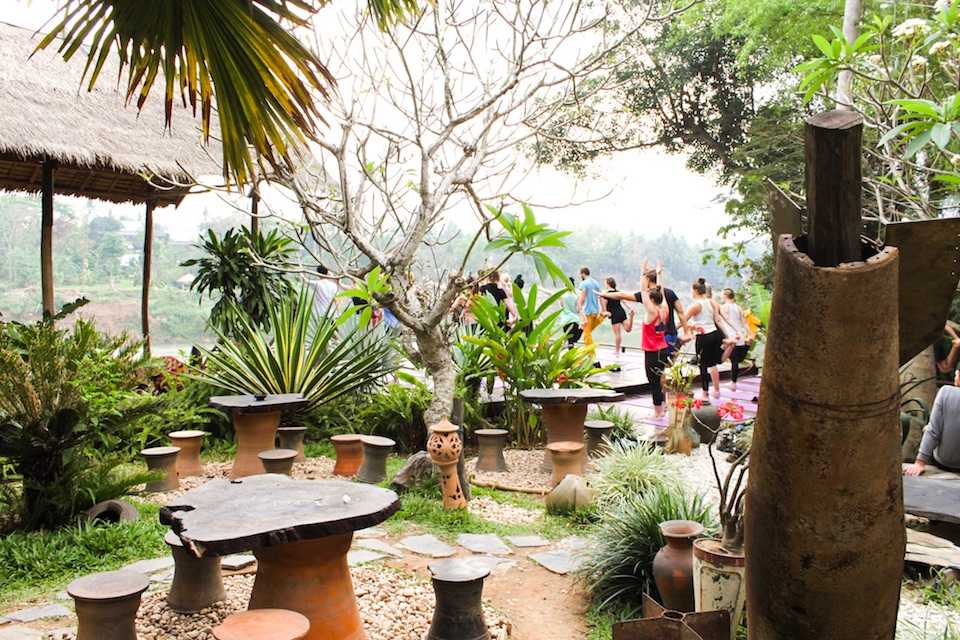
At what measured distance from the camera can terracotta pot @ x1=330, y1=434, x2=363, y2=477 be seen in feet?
20.7

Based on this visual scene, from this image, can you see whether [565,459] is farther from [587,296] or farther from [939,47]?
[587,296]

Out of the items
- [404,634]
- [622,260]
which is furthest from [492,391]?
[622,260]

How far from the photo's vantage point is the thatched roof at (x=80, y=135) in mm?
7867

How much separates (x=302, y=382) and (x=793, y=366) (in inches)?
246

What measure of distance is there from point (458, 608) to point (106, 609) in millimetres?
1379

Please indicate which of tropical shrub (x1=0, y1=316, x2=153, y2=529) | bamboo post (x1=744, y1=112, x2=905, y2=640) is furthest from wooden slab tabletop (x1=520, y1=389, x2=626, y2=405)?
bamboo post (x1=744, y1=112, x2=905, y2=640)

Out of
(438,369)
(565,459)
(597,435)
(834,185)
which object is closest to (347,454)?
(438,369)

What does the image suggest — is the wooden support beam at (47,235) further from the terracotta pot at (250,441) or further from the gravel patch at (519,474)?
the gravel patch at (519,474)

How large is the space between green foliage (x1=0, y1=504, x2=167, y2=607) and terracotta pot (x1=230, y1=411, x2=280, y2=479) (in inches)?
58.3

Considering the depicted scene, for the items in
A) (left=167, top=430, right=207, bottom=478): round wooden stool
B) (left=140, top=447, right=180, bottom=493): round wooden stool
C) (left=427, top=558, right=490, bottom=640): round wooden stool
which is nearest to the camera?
(left=427, top=558, right=490, bottom=640): round wooden stool

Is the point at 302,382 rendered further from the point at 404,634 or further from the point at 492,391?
the point at 404,634

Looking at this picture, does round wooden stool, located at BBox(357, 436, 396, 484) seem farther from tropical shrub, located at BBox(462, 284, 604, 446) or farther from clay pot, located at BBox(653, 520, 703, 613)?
clay pot, located at BBox(653, 520, 703, 613)

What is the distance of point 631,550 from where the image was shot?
397 centimetres

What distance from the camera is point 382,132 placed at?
6832 millimetres
